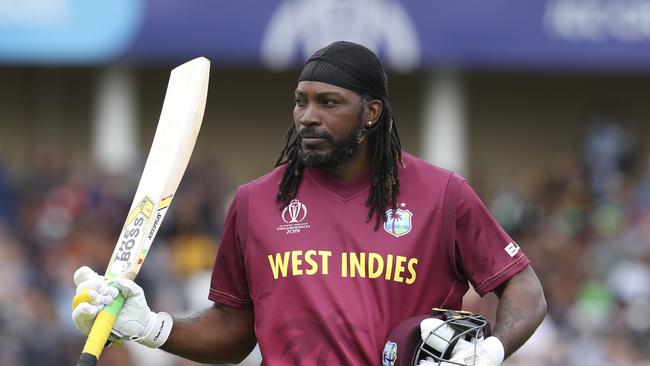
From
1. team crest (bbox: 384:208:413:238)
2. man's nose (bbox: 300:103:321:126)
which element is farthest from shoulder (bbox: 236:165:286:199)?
team crest (bbox: 384:208:413:238)

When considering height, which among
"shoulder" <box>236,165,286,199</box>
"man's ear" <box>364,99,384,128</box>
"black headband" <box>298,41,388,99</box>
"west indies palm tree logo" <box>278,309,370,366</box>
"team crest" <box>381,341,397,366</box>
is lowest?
"team crest" <box>381,341,397,366</box>

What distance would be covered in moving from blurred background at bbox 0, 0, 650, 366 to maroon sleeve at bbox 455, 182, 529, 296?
450 cm

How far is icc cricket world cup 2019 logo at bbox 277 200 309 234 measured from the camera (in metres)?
4.67

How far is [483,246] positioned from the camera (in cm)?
460

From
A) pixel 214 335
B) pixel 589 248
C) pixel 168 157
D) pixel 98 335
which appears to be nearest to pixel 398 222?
pixel 214 335

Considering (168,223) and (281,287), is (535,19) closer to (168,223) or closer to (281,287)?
(168,223)

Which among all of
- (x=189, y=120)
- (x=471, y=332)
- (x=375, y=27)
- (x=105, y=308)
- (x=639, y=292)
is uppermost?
(x=375, y=27)

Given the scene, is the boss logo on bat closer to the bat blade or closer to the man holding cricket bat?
the bat blade

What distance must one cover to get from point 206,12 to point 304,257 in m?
8.39

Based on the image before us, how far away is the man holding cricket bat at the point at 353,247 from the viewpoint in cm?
454

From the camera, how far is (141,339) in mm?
4676

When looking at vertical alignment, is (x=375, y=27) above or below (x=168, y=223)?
above

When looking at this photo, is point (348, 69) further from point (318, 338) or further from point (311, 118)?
point (318, 338)

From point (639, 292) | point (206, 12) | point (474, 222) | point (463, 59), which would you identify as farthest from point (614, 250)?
point (474, 222)
